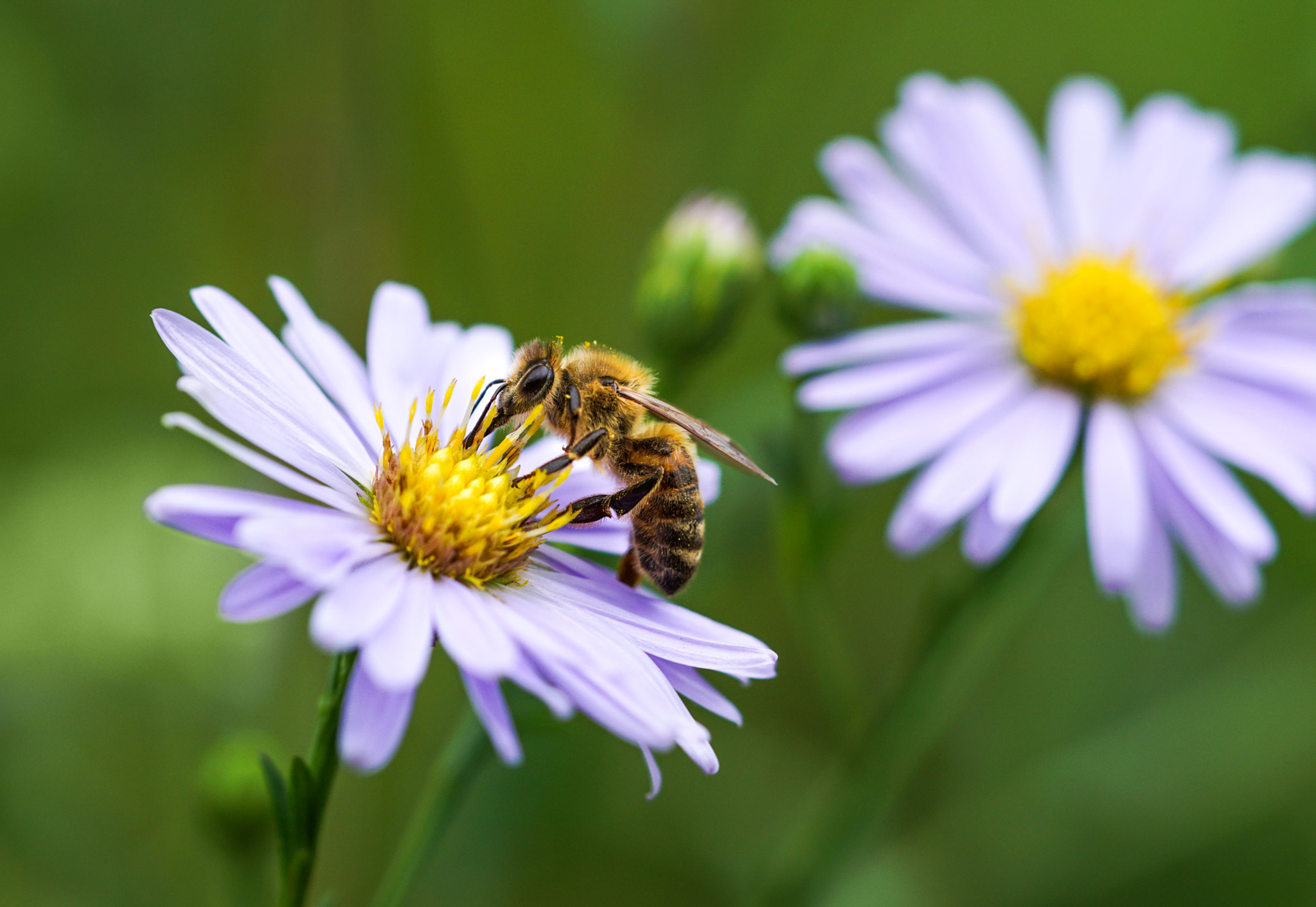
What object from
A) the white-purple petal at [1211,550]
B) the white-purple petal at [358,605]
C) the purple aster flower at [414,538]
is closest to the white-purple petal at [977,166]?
the white-purple petal at [1211,550]

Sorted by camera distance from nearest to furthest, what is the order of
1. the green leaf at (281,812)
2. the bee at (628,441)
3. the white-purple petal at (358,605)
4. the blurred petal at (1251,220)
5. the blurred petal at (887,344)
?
the white-purple petal at (358,605)
the green leaf at (281,812)
the bee at (628,441)
the blurred petal at (887,344)
the blurred petal at (1251,220)

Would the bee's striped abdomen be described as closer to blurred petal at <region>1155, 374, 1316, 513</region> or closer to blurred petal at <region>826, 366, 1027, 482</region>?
blurred petal at <region>826, 366, 1027, 482</region>

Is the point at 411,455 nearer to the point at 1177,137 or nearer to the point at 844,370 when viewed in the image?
the point at 844,370

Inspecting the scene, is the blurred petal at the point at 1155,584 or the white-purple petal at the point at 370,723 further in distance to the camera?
the blurred petal at the point at 1155,584

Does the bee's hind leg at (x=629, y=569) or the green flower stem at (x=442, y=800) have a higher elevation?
the bee's hind leg at (x=629, y=569)

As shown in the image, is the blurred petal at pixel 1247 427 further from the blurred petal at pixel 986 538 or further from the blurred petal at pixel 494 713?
the blurred petal at pixel 494 713

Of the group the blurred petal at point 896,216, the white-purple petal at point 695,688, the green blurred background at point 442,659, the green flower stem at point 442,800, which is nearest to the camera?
the white-purple petal at point 695,688

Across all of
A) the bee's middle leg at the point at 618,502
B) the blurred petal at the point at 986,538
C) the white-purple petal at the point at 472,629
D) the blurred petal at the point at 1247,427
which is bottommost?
the white-purple petal at the point at 472,629
